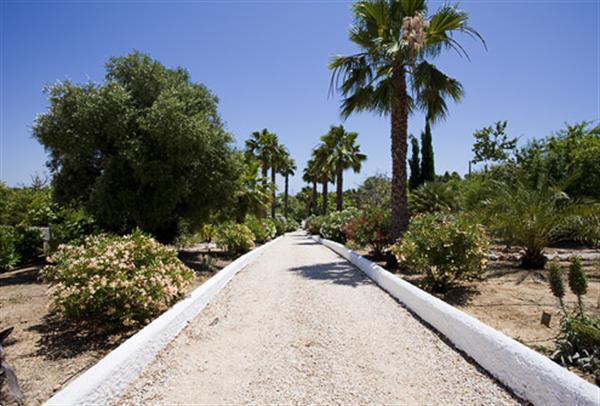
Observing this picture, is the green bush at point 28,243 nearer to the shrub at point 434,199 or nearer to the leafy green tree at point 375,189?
the shrub at point 434,199

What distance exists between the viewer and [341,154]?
97.1 feet

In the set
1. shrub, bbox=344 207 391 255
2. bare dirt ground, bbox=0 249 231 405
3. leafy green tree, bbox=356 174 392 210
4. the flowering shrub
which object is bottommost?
bare dirt ground, bbox=0 249 231 405

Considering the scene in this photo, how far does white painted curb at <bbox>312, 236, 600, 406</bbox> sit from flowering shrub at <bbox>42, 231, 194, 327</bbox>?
3.82 m

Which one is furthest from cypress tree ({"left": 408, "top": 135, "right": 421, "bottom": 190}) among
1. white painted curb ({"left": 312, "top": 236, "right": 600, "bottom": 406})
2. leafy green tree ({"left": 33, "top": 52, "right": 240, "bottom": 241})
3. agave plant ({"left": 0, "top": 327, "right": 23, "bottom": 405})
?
agave plant ({"left": 0, "top": 327, "right": 23, "bottom": 405})

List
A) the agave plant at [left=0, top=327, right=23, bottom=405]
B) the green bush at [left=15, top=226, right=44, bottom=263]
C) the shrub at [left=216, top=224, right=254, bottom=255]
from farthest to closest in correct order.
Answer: the shrub at [left=216, top=224, right=254, bottom=255]
the green bush at [left=15, top=226, right=44, bottom=263]
the agave plant at [left=0, top=327, right=23, bottom=405]

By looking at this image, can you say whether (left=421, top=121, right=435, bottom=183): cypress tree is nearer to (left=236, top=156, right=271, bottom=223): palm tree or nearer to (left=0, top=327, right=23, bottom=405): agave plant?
(left=236, top=156, right=271, bottom=223): palm tree

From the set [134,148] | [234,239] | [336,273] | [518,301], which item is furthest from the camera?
[234,239]

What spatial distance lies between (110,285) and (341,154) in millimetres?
26715

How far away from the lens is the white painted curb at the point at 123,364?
268cm

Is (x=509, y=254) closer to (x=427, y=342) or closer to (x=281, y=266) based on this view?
(x=281, y=266)

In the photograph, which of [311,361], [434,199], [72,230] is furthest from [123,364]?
[434,199]

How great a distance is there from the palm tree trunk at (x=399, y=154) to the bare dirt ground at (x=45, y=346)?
25.9 ft

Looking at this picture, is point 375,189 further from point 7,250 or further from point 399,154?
point 7,250

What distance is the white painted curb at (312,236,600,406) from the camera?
98.5 inches
